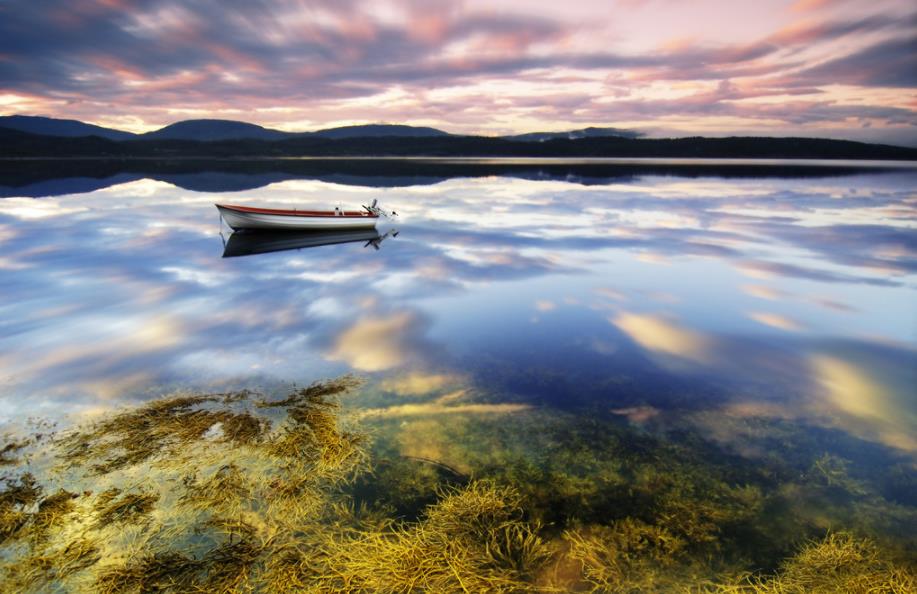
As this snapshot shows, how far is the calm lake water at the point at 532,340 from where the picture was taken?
9234 mm

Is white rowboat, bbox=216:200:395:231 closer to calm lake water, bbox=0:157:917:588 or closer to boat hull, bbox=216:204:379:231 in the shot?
boat hull, bbox=216:204:379:231

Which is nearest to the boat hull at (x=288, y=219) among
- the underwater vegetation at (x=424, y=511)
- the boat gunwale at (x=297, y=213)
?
the boat gunwale at (x=297, y=213)

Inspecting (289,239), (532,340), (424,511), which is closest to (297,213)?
(289,239)

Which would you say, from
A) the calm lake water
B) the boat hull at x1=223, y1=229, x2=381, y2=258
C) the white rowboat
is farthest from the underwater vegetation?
the white rowboat

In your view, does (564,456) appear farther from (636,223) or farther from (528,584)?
(636,223)

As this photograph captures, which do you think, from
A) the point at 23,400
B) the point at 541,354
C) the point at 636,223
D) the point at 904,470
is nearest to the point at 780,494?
the point at 904,470

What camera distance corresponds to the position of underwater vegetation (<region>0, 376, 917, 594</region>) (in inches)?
244

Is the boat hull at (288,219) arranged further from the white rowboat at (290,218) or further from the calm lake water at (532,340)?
the calm lake water at (532,340)

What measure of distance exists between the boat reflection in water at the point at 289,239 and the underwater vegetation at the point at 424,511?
21701 millimetres

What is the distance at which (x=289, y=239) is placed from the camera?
110 feet

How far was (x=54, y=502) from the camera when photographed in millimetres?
7367

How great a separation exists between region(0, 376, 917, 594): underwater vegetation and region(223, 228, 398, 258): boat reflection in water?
2170 cm

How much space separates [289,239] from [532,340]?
24375 millimetres

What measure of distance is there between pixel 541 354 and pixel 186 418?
892 centimetres
